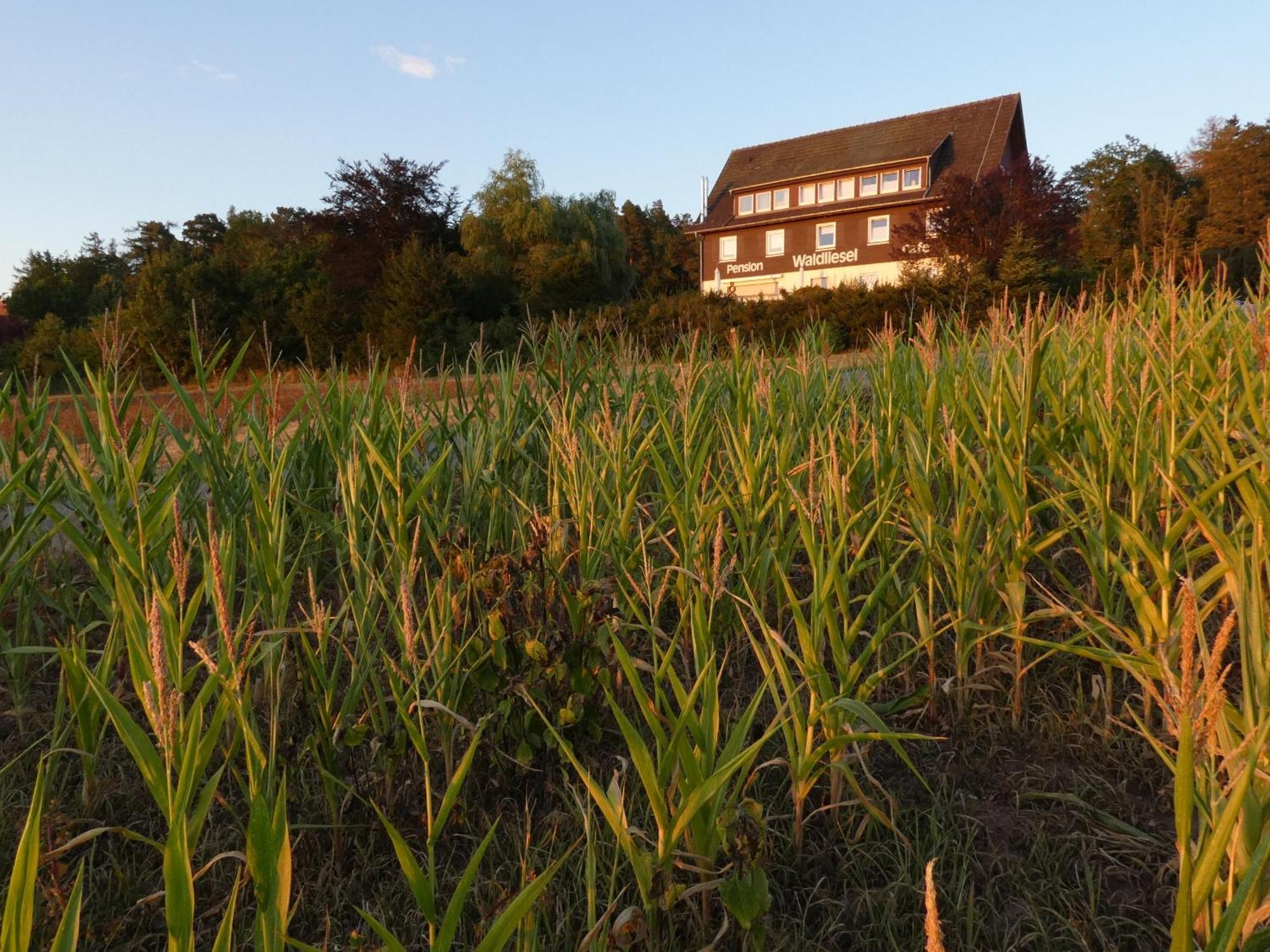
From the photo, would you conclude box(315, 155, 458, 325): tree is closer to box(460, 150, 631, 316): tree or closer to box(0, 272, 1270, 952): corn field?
box(460, 150, 631, 316): tree

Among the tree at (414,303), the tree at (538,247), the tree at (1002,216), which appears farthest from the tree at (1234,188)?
the tree at (414,303)

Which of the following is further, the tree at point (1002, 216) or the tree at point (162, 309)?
the tree at point (162, 309)

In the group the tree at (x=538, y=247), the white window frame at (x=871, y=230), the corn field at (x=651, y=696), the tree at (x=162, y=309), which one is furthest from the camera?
the white window frame at (x=871, y=230)

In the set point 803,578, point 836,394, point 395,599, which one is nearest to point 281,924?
point 395,599

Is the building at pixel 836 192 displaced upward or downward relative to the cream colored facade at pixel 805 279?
upward

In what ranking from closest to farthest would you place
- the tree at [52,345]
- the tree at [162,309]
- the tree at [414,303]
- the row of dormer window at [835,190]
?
the tree at [414,303]
the tree at [162,309]
the tree at [52,345]
the row of dormer window at [835,190]

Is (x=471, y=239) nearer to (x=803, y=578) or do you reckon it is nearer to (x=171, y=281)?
(x=171, y=281)

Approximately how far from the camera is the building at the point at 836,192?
103 feet

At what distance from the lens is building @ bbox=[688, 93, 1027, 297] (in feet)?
103

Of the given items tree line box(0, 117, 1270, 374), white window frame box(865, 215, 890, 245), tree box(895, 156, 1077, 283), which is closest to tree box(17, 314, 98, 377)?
tree line box(0, 117, 1270, 374)

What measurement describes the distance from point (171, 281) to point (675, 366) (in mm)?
23520

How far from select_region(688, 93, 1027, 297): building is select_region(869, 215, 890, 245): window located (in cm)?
4

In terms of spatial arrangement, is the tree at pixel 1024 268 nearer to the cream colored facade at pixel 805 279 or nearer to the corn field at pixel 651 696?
the cream colored facade at pixel 805 279

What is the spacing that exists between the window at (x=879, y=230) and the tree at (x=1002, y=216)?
10.7m
